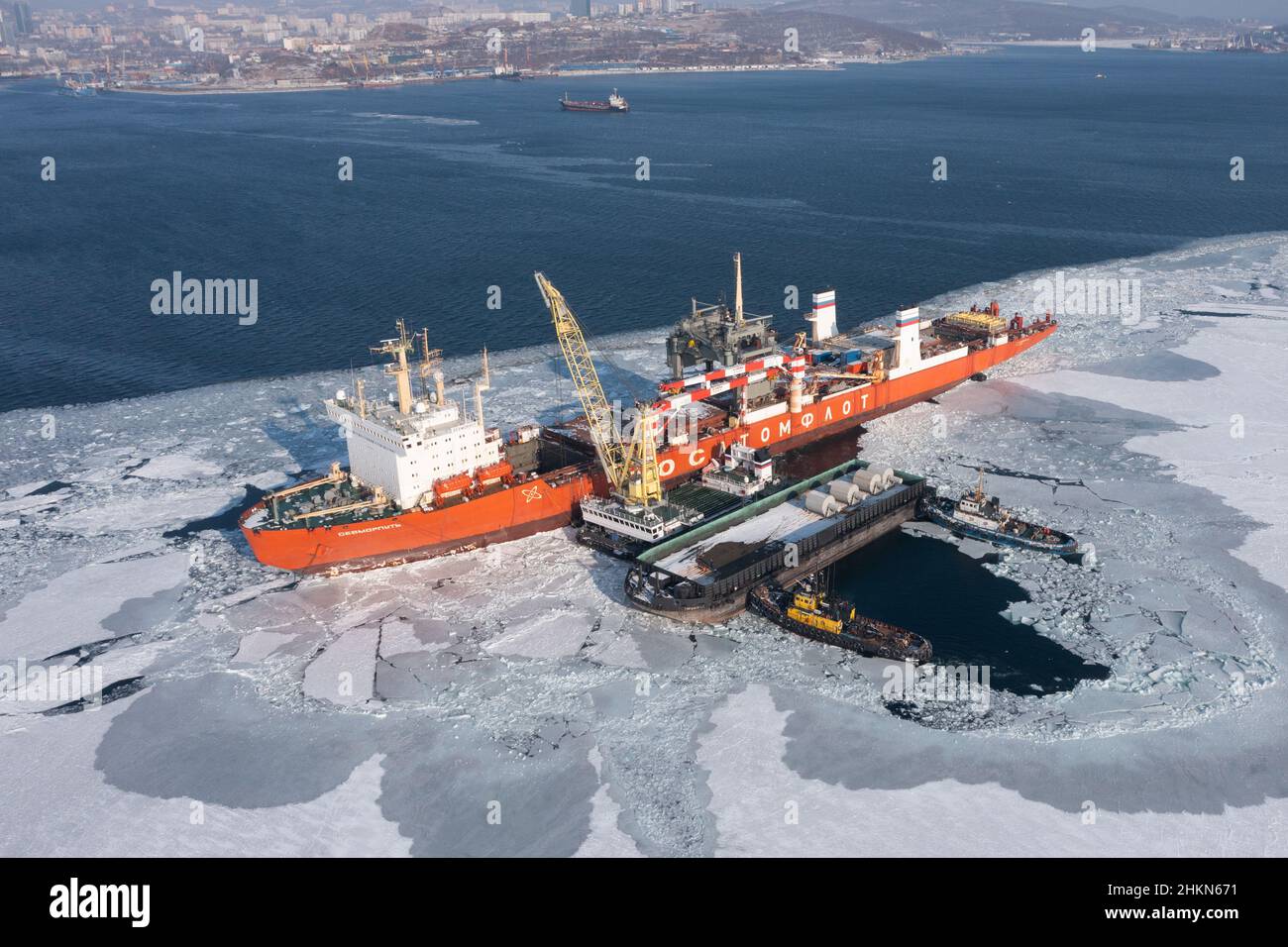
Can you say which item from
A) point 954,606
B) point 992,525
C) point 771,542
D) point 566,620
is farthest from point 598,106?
point 954,606

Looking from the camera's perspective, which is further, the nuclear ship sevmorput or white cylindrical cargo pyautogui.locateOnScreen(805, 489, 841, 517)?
white cylindrical cargo pyautogui.locateOnScreen(805, 489, 841, 517)

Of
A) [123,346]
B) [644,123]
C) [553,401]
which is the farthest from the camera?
[644,123]

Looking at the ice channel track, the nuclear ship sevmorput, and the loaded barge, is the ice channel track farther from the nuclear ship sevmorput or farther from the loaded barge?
the nuclear ship sevmorput

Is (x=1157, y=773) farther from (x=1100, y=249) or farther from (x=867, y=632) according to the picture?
(x=1100, y=249)

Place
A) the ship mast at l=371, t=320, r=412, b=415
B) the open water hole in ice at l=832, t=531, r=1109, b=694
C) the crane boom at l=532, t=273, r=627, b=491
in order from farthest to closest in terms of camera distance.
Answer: the crane boom at l=532, t=273, r=627, b=491 → the ship mast at l=371, t=320, r=412, b=415 → the open water hole in ice at l=832, t=531, r=1109, b=694

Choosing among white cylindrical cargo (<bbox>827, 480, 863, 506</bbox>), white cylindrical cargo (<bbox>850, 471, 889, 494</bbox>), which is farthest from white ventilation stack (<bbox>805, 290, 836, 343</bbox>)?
white cylindrical cargo (<bbox>827, 480, 863, 506</bbox>)
